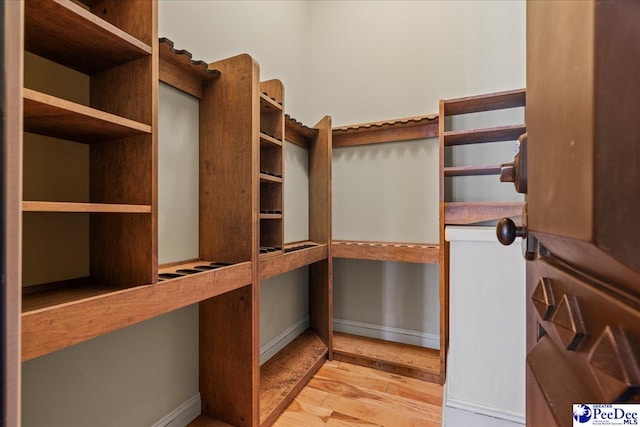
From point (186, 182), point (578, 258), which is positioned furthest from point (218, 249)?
point (578, 258)

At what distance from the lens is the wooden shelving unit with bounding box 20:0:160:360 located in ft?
2.35

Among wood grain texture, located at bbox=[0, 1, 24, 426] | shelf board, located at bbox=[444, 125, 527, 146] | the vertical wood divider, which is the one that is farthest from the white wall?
wood grain texture, located at bbox=[0, 1, 24, 426]

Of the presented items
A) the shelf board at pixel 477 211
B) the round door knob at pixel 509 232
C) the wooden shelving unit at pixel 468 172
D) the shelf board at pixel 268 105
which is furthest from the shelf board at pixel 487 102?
the round door knob at pixel 509 232

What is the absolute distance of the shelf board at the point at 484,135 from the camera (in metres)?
1.71

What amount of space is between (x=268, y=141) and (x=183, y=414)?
1.36 metres

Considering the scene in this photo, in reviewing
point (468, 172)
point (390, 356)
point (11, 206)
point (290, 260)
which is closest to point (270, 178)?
point (290, 260)

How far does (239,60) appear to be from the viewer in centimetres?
133

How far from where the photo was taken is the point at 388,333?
2.33 meters

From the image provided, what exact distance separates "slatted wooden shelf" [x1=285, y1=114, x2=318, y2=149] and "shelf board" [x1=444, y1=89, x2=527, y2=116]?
929 millimetres

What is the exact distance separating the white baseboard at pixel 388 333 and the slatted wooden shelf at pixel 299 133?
4.92 feet

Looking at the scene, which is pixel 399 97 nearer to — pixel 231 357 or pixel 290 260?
pixel 290 260

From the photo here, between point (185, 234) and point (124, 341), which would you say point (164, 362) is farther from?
point (185, 234)

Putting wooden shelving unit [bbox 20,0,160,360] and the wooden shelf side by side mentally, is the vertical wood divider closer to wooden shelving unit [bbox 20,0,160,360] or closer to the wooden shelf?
the wooden shelf

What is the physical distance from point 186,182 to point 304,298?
4.72ft
